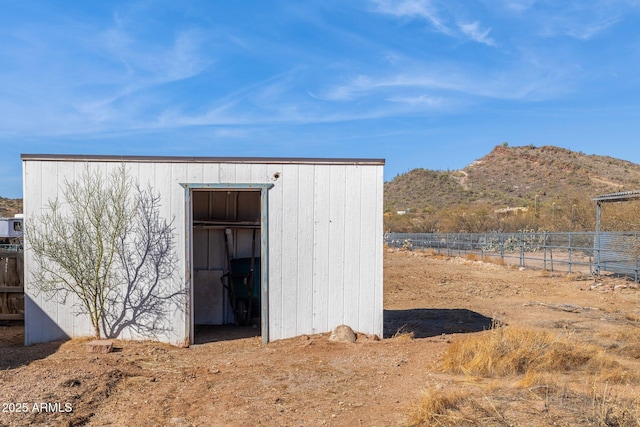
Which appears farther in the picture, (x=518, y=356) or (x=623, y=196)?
(x=623, y=196)

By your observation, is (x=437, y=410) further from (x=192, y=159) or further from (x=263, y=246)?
(x=192, y=159)

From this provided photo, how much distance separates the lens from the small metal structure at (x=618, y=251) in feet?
56.3

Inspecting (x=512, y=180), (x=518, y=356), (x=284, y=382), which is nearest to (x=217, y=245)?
(x=284, y=382)

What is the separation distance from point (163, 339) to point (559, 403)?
5.89 meters

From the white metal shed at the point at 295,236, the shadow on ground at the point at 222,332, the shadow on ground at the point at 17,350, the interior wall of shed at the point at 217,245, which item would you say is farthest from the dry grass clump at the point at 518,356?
the shadow on ground at the point at 17,350

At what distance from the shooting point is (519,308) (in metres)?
13.2

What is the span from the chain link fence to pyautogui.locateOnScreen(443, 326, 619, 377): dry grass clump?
11.2 m

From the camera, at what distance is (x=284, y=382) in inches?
265

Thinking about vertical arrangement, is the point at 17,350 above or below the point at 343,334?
below

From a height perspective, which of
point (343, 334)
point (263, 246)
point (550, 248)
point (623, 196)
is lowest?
point (343, 334)

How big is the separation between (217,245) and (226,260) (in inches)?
14.3

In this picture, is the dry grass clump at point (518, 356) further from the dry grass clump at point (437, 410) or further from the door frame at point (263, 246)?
the door frame at point (263, 246)

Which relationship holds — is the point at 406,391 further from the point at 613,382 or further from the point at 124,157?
the point at 124,157

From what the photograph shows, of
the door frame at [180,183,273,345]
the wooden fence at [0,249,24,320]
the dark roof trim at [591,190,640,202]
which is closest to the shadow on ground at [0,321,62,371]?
the wooden fence at [0,249,24,320]
